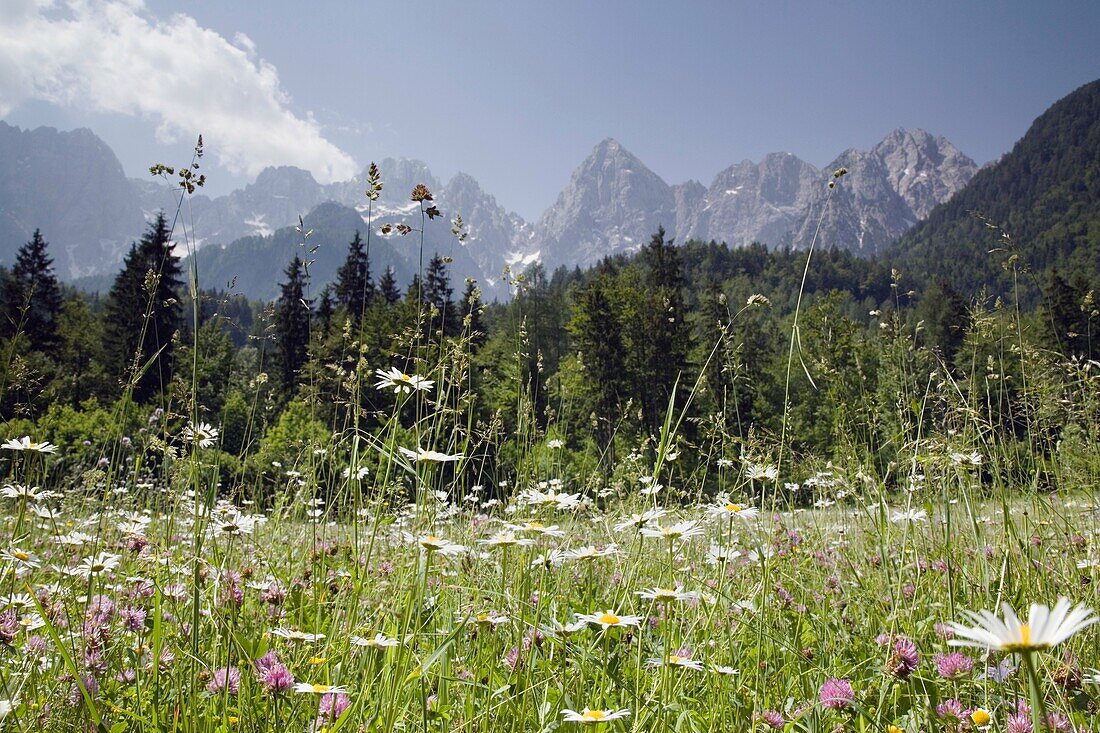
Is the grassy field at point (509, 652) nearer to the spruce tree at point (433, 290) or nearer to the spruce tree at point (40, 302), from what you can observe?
the spruce tree at point (433, 290)

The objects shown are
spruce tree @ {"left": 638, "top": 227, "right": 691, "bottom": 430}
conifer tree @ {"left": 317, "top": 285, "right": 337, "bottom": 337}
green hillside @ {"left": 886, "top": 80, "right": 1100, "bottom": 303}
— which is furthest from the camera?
green hillside @ {"left": 886, "top": 80, "right": 1100, "bottom": 303}

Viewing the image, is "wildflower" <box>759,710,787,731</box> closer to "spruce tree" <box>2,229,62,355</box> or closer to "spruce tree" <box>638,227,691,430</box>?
"spruce tree" <box>638,227,691,430</box>

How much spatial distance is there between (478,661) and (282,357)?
1252 inches

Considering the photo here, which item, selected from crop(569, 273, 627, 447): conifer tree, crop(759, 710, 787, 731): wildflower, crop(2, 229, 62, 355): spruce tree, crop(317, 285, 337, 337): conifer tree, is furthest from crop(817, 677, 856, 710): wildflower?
crop(2, 229, 62, 355): spruce tree

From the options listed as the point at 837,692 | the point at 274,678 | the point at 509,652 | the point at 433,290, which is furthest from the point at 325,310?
the point at 837,692

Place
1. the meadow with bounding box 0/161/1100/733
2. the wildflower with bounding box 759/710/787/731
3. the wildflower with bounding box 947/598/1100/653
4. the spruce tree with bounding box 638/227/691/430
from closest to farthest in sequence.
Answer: the wildflower with bounding box 947/598/1100/653 → the meadow with bounding box 0/161/1100/733 → the wildflower with bounding box 759/710/787/731 → the spruce tree with bounding box 638/227/691/430

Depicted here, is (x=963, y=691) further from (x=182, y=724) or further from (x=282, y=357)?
(x=282, y=357)

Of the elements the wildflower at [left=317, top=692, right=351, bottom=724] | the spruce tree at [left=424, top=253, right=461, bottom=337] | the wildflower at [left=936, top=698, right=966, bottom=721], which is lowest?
the wildflower at [left=317, top=692, right=351, bottom=724]

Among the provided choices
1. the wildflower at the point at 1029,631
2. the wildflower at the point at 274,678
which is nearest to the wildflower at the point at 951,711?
the wildflower at the point at 1029,631

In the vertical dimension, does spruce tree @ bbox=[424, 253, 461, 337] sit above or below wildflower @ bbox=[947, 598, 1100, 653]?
above

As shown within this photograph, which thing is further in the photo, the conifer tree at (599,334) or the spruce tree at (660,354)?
the conifer tree at (599,334)

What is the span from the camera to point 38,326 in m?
25.1

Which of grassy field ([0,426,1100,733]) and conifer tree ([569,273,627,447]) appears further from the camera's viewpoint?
conifer tree ([569,273,627,447])

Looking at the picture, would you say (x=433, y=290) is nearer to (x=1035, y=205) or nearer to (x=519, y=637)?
(x=519, y=637)
